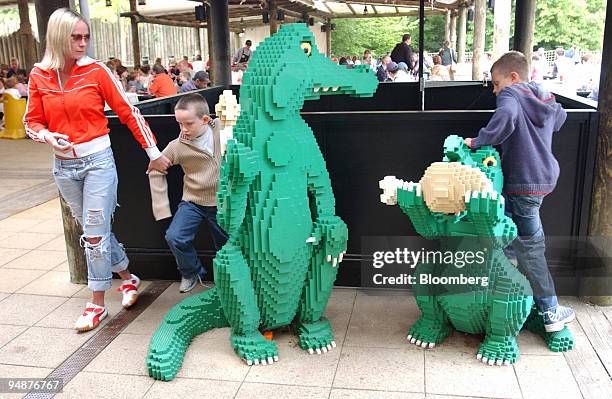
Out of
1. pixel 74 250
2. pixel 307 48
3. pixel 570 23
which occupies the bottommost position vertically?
pixel 74 250

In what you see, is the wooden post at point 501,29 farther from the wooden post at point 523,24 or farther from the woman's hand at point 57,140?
the woman's hand at point 57,140

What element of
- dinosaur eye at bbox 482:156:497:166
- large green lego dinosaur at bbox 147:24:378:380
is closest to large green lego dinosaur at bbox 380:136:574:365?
dinosaur eye at bbox 482:156:497:166

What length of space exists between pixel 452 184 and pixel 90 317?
2382 millimetres

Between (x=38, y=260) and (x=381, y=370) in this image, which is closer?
(x=381, y=370)

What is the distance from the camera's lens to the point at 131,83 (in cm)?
1355

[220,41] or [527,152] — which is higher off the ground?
[220,41]

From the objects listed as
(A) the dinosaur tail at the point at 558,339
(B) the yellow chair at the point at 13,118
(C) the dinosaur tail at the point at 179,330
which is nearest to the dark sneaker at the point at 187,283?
(C) the dinosaur tail at the point at 179,330

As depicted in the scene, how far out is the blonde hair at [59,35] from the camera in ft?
10.5

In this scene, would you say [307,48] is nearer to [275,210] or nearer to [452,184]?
[275,210]

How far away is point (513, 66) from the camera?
3.14 meters

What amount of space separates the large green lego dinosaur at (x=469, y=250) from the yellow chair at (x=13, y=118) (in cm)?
1154

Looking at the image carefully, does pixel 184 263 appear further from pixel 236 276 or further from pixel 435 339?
pixel 435 339

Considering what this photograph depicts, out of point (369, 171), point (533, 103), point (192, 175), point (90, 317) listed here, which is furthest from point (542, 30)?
point (90, 317)

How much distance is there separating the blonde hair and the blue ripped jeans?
0.57m
